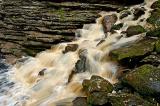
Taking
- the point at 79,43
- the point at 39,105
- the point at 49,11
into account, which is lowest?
the point at 39,105

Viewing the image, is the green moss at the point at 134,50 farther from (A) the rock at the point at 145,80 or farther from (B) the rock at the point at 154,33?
(A) the rock at the point at 145,80

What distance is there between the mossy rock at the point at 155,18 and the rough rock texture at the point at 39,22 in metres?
1.95

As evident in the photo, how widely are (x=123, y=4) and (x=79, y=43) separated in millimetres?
2984

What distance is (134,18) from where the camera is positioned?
14.0m

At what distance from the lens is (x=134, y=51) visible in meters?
10.9

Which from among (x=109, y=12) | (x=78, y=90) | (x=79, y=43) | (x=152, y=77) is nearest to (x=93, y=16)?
(x=109, y=12)

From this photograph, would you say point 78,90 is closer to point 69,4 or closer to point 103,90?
point 103,90

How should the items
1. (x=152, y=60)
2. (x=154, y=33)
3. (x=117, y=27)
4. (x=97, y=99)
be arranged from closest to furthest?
1. (x=97, y=99)
2. (x=152, y=60)
3. (x=154, y=33)
4. (x=117, y=27)

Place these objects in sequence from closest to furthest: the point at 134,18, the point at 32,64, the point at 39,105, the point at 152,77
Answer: the point at 152,77
the point at 39,105
the point at 32,64
the point at 134,18

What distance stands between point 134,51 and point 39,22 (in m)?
5.08

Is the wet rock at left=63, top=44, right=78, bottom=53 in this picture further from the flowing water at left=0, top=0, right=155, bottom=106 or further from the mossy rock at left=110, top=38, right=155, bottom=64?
the mossy rock at left=110, top=38, right=155, bottom=64

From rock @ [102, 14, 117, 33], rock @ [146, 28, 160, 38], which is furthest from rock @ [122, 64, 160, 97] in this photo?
rock @ [102, 14, 117, 33]

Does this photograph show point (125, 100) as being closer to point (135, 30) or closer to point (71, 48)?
point (135, 30)

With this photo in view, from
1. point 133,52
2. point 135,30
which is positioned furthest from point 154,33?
point 133,52
